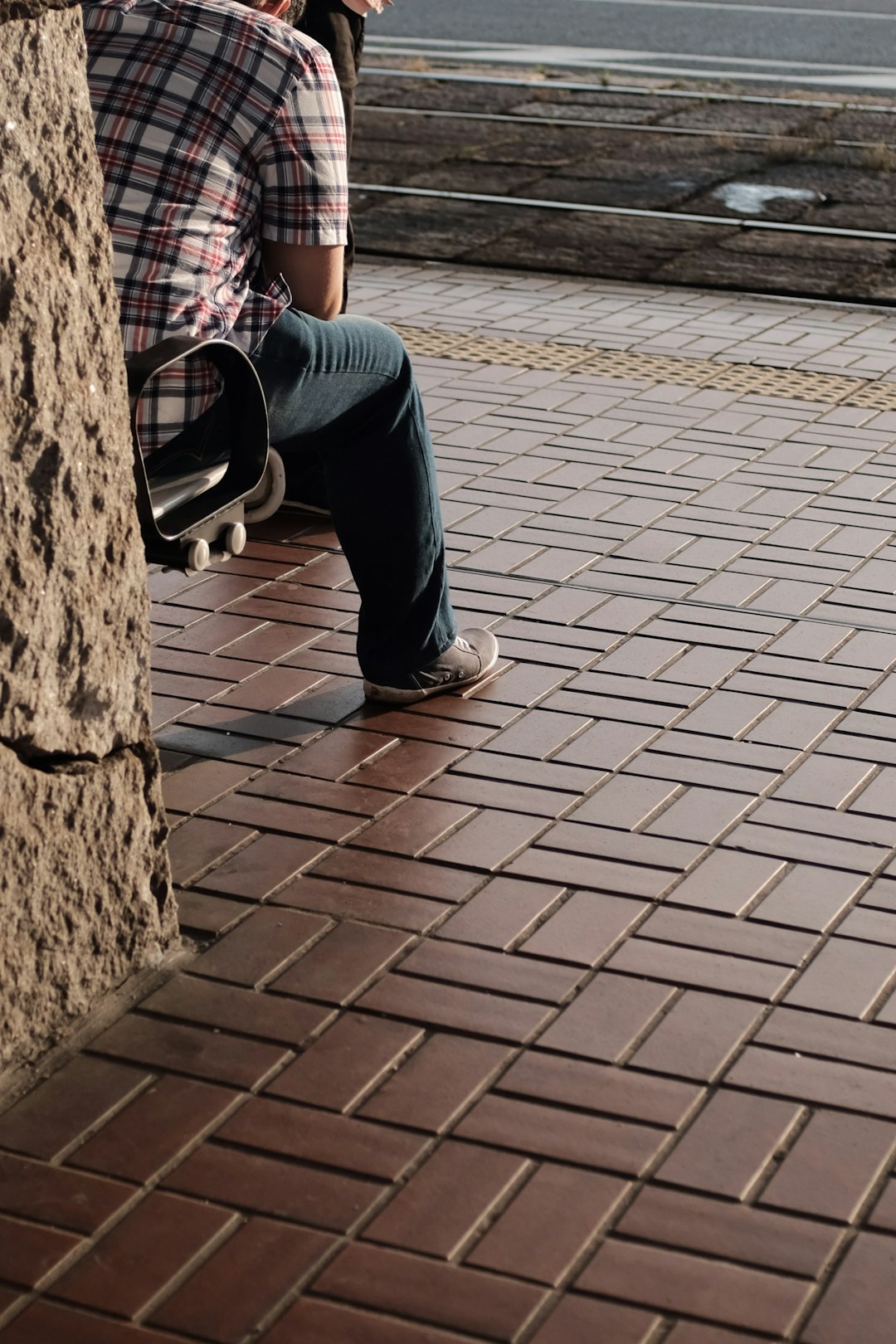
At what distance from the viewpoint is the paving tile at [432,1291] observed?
221 centimetres

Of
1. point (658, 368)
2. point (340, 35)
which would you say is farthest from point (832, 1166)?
point (658, 368)

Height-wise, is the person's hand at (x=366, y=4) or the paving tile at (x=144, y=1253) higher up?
the person's hand at (x=366, y=4)

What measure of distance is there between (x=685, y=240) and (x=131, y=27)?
555 cm

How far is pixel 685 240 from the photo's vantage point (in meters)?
8.66

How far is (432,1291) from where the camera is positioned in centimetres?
226

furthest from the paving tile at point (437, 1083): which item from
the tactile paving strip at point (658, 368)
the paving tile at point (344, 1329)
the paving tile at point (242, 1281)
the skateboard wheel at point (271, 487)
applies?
the tactile paving strip at point (658, 368)

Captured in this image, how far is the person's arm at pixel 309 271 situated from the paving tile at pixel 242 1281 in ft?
6.10

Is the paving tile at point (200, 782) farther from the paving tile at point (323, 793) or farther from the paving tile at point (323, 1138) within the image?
the paving tile at point (323, 1138)

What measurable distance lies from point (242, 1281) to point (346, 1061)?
0.48m

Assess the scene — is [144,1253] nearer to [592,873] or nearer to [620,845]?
[592,873]

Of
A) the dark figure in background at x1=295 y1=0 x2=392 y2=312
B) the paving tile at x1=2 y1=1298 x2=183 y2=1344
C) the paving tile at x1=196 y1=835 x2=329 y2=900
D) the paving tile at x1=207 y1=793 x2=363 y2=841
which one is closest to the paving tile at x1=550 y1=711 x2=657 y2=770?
the paving tile at x1=207 y1=793 x2=363 y2=841

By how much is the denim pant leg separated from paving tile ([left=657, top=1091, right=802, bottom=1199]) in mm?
1537

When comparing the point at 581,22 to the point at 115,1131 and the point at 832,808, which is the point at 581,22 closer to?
the point at 832,808

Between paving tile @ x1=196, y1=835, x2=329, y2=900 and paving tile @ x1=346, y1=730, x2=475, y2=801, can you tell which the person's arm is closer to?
paving tile @ x1=346, y1=730, x2=475, y2=801
